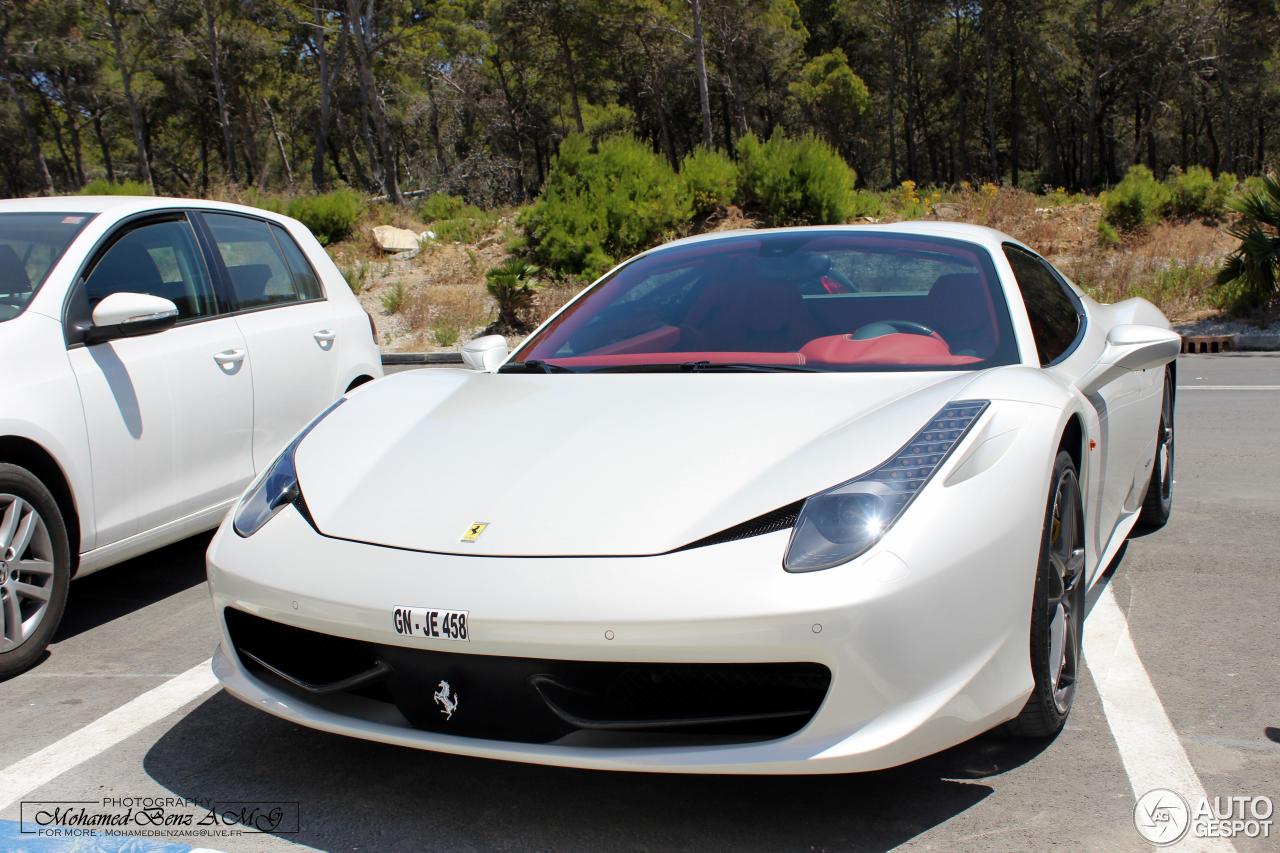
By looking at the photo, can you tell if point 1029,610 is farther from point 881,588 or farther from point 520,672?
point 520,672

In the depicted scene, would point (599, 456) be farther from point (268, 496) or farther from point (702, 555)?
point (268, 496)

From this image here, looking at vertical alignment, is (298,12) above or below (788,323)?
above

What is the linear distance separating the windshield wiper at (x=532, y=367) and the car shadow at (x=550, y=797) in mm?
1294

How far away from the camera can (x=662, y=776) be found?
2951mm

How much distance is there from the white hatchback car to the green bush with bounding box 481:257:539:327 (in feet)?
33.2

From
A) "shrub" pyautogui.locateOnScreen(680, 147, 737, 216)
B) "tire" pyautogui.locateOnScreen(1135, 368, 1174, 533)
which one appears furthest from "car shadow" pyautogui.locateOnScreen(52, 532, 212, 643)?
"shrub" pyautogui.locateOnScreen(680, 147, 737, 216)

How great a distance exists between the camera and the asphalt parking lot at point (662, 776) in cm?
263

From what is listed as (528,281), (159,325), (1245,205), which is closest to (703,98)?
(528,281)

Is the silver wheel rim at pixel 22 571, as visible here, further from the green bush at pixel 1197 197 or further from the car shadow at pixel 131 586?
the green bush at pixel 1197 197

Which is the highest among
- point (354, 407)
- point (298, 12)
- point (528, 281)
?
point (298, 12)

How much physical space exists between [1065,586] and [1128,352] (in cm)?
99

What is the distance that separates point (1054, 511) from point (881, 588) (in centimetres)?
80

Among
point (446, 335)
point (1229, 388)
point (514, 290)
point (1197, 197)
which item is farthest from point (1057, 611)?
point (1197, 197)

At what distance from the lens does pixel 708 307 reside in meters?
3.96
